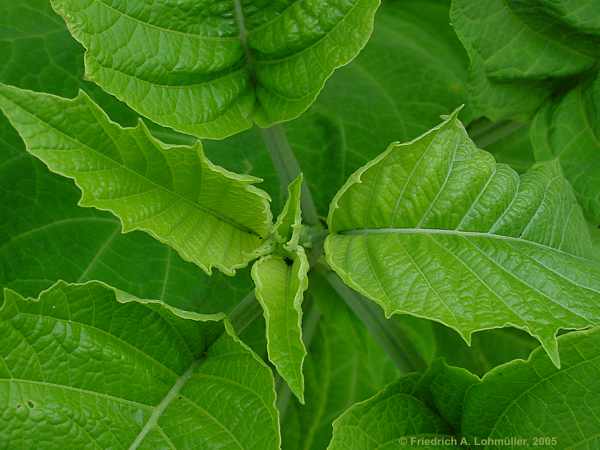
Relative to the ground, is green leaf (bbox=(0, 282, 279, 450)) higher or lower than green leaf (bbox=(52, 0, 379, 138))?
lower

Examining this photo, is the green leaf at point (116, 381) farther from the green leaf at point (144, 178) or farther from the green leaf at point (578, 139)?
the green leaf at point (578, 139)

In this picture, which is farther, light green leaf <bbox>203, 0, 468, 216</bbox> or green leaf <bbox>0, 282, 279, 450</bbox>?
light green leaf <bbox>203, 0, 468, 216</bbox>

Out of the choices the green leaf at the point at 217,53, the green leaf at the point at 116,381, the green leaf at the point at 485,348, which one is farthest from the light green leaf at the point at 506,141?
the green leaf at the point at 116,381

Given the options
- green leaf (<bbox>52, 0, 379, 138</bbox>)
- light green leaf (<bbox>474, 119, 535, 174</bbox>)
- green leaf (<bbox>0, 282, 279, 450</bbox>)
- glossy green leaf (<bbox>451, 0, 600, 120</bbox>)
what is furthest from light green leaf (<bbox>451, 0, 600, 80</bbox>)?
green leaf (<bbox>0, 282, 279, 450</bbox>)

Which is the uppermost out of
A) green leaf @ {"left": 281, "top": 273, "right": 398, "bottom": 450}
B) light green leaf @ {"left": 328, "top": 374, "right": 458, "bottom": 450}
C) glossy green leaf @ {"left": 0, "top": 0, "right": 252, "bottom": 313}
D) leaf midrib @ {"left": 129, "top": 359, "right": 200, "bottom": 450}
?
glossy green leaf @ {"left": 0, "top": 0, "right": 252, "bottom": 313}

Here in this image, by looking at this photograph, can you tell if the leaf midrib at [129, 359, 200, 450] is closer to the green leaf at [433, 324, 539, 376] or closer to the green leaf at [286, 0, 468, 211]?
the green leaf at [286, 0, 468, 211]

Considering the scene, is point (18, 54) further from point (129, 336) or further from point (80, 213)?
point (129, 336)
